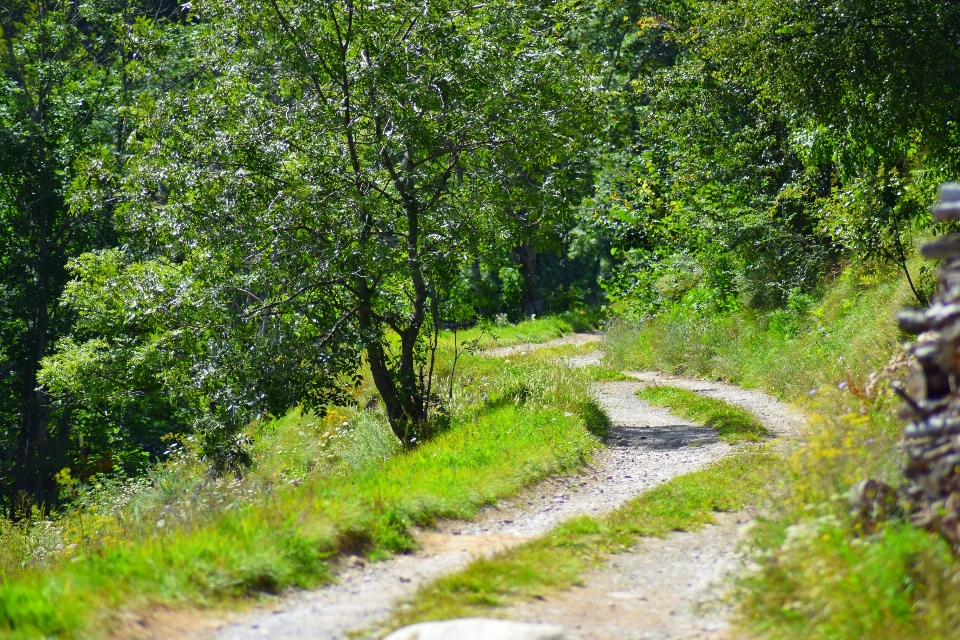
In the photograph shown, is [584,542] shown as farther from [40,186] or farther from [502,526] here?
[40,186]

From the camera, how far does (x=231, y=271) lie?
11.6 metres

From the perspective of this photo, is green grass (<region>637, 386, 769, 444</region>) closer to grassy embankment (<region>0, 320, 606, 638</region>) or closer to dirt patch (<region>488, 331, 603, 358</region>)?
grassy embankment (<region>0, 320, 606, 638</region>)

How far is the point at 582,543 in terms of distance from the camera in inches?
259

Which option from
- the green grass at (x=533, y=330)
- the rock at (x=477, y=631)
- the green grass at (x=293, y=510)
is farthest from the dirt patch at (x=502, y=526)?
the green grass at (x=533, y=330)

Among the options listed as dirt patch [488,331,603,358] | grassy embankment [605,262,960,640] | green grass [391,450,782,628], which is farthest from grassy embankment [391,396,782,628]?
dirt patch [488,331,603,358]

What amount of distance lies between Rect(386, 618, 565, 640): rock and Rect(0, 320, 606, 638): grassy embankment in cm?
131

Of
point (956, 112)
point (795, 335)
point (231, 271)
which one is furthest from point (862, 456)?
point (795, 335)

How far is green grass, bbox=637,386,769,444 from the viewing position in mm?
10973

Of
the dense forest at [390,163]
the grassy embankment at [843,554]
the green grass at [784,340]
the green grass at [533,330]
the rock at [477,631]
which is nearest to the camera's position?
the grassy embankment at [843,554]

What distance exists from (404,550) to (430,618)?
5.11 feet

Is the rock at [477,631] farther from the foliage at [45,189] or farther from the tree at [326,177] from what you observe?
the foliage at [45,189]

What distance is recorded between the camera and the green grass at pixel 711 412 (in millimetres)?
10973

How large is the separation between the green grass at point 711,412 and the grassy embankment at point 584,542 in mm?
341

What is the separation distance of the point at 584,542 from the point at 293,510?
6.96 feet
